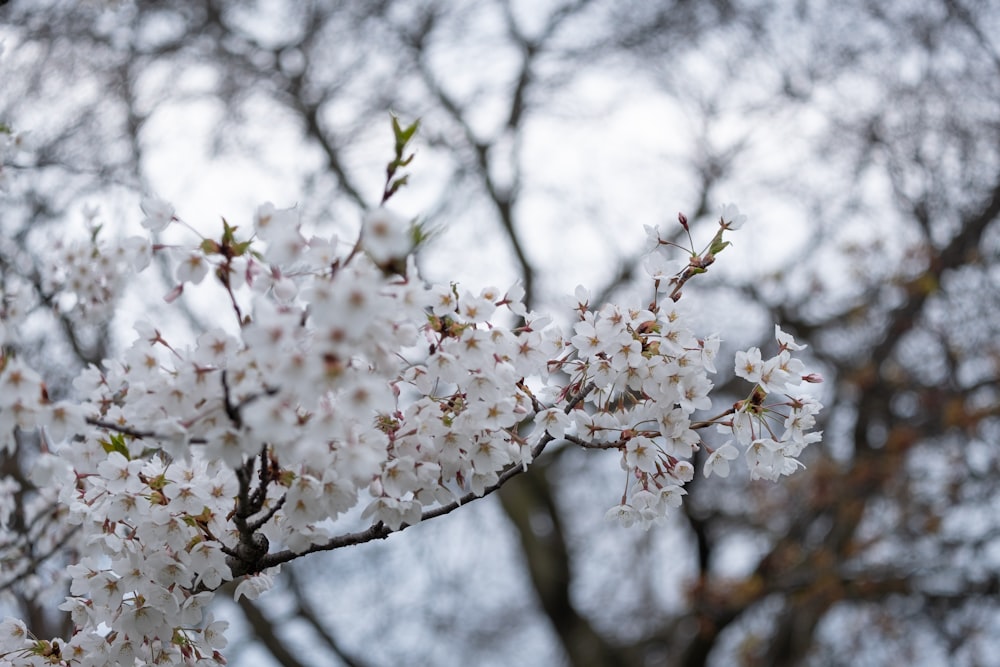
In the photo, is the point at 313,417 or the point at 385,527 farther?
the point at 385,527

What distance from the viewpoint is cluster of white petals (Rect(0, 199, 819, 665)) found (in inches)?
54.4

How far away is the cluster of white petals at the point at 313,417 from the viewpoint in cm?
138

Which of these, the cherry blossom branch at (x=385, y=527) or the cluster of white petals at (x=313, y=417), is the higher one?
the cluster of white petals at (x=313, y=417)

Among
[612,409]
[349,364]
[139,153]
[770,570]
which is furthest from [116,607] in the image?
[770,570]

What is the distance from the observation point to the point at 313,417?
141 centimetres

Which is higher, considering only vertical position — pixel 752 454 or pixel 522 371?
pixel 522 371

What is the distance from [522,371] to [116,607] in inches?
39.0

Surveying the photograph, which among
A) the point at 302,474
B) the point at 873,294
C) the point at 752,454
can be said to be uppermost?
the point at 302,474

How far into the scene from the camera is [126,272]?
3410 millimetres

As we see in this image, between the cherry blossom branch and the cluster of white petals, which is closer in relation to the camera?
the cluster of white petals

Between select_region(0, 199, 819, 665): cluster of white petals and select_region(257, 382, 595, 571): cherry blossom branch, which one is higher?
select_region(0, 199, 819, 665): cluster of white petals

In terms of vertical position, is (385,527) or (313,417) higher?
(313,417)

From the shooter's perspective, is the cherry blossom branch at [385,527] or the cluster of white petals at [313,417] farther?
the cherry blossom branch at [385,527]

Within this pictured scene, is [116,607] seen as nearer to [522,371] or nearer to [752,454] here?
[522,371]
